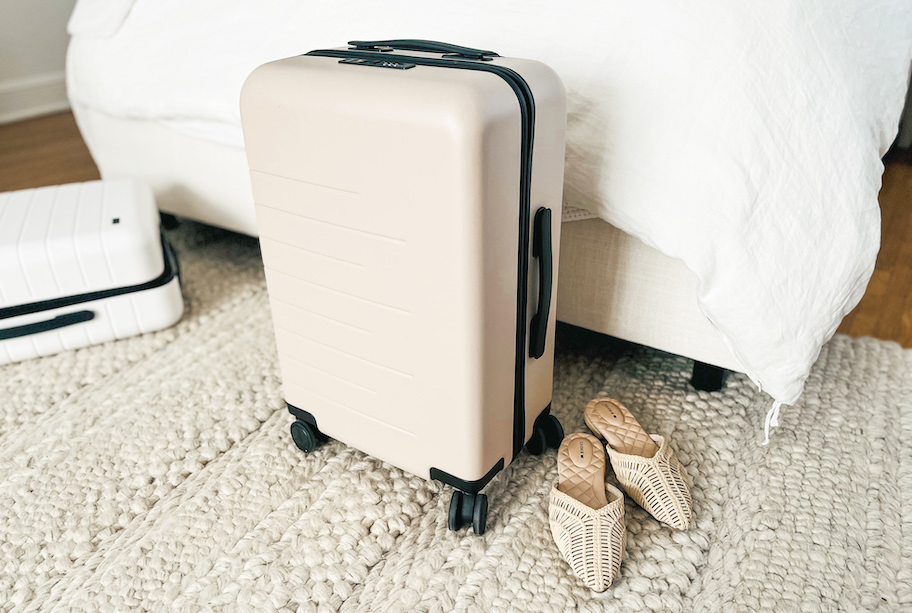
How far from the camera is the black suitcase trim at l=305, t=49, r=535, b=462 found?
0.71 meters

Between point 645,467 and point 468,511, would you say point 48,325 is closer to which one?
point 468,511

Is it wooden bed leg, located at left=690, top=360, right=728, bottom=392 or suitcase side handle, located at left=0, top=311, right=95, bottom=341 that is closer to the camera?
wooden bed leg, located at left=690, top=360, right=728, bottom=392

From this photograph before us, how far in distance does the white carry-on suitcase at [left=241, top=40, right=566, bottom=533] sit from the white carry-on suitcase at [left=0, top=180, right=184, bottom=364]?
0.49 metres

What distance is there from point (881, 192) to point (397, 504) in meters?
1.75

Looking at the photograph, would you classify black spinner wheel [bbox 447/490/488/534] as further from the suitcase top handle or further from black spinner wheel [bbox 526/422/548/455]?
the suitcase top handle

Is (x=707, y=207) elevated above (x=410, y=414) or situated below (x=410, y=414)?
above

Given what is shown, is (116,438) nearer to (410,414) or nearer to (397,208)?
(410,414)

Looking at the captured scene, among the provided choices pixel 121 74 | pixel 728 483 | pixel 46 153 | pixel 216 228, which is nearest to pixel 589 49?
pixel 728 483

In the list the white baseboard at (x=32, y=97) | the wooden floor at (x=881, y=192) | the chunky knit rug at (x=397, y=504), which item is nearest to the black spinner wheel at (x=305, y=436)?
the chunky knit rug at (x=397, y=504)

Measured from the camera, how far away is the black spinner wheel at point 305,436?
39.4 inches

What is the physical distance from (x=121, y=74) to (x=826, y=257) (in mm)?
1389

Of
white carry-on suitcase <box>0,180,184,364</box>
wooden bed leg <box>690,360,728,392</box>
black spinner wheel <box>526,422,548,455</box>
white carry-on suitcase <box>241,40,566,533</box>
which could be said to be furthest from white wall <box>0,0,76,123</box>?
wooden bed leg <box>690,360,728,392</box>

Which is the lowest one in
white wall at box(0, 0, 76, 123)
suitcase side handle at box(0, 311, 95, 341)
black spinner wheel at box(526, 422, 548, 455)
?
black spinner wheel at box(526, 422, 548, 455)

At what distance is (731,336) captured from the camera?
34.7 inches
